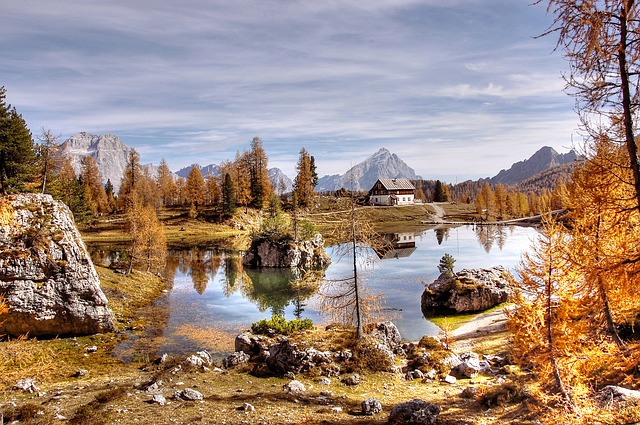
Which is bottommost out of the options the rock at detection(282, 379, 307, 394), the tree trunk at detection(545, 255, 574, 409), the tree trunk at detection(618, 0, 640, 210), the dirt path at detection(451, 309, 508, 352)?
the dirt path at detection(451, 309, 508, 352)

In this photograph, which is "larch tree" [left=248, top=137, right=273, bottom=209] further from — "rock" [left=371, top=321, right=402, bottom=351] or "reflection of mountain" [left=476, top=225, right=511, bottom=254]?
"rock" [left=371, top=321, right=402, bottom=351]

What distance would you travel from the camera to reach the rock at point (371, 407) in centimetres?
1672

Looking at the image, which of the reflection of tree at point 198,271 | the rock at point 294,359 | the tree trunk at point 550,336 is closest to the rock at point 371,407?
the rock at point 294,359

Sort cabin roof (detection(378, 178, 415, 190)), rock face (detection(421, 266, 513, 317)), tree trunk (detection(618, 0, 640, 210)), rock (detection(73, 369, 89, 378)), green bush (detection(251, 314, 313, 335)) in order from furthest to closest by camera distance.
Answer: cabin roof (detection(378, 178, 415, 190)), rock face (detection(421, 266, 513, 317)), green bush (detection(251, 314, 313, 335)), rock (detection(73, 369, 89, 378)), tree trunk (detection(618, 0, 640, 210))

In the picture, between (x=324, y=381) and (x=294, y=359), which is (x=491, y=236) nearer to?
(x=294, y=359)

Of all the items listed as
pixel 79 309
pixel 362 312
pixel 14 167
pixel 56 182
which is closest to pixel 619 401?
pixel 362 312

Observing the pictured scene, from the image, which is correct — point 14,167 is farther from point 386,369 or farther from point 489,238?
point 489,238

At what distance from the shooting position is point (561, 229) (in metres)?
15.4

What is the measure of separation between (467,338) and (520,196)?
15256 cm

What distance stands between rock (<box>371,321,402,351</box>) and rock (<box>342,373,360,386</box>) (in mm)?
4612

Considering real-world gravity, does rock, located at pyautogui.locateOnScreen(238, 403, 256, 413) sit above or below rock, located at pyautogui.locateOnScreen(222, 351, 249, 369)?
above

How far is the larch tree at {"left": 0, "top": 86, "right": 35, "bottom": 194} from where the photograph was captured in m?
40.9

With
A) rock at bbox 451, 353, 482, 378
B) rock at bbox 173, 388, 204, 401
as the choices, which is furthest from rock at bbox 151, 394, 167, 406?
rock at bbox 451, 353, 482, 378

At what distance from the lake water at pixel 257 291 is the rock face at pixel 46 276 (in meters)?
4.69
